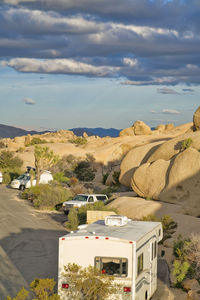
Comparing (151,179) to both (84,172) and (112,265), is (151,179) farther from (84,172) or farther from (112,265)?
(84,172)

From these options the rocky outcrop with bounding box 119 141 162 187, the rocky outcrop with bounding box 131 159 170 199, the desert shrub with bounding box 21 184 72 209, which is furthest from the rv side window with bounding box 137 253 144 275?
the rocky outcrop with bounding box 119 141 162 187

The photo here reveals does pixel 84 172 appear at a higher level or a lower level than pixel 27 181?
lower

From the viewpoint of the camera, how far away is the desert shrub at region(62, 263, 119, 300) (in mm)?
10312

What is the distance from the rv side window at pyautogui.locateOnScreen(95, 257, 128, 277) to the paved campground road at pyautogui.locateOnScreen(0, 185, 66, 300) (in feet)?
12.6

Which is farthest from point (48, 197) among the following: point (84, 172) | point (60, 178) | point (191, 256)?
point (84, 172)

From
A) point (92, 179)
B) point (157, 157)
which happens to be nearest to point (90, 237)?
point (157, 157)

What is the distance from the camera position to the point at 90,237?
35.5 ft

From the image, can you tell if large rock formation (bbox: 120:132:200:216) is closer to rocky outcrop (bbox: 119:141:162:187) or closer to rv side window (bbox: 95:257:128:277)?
rocky outcrop (bbox: 119:141:162:187)

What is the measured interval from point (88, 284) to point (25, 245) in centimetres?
1005

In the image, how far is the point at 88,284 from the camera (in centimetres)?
1031

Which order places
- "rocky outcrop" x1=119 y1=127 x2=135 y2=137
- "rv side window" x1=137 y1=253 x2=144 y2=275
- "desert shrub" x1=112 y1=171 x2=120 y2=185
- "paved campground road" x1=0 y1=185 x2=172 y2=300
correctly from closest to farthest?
"rv side window" x1=137 y1=253 x2=144 y2=275 → "paved campground road" x1=0 y1=185 x2=172 y2=300 → "desert shrub" x1=112 y1=171 x2=120 y2=185 → "rocky outcrop" x1=119 y1=127 x2=135 y2=137

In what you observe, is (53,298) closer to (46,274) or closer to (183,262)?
(46,274)

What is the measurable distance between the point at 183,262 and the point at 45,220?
39.9 ft

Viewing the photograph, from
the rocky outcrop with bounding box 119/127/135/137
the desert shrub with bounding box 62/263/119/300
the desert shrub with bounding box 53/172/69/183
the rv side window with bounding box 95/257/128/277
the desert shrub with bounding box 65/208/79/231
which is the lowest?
the desert shrub with bounding box 53/172/69/183
